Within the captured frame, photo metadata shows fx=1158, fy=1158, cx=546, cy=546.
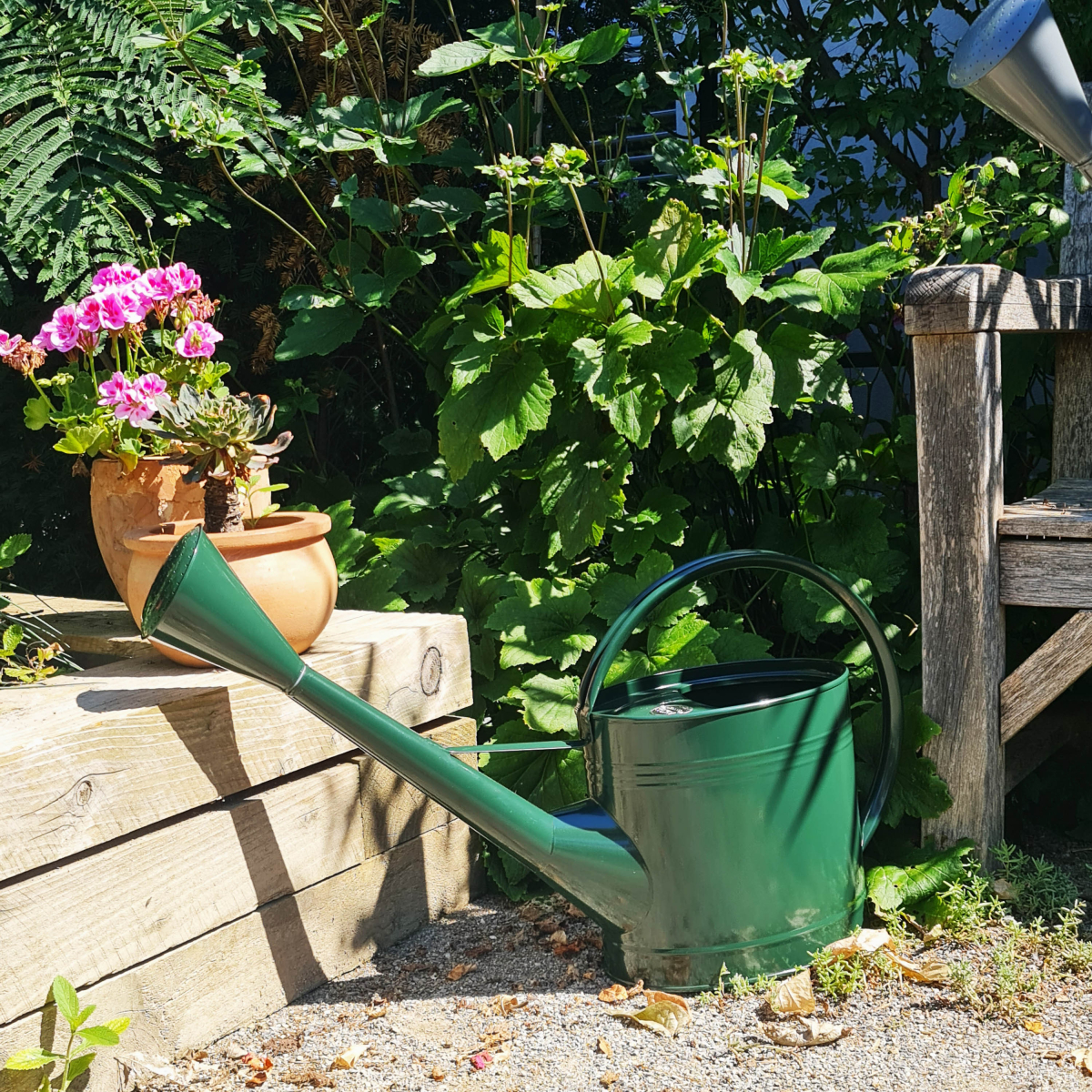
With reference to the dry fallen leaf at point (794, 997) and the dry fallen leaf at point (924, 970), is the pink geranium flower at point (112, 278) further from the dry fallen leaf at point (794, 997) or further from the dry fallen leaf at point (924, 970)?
the dry fallen leaf at point (924, 970)

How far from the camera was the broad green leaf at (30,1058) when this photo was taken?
1.26 metres

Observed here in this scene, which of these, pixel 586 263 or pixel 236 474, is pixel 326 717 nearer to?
pixel 236 474

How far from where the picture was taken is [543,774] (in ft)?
6.25

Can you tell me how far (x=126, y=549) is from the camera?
72.2 inches

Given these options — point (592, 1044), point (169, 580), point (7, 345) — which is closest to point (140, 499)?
point (7, 345)

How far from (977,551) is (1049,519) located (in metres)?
0.11

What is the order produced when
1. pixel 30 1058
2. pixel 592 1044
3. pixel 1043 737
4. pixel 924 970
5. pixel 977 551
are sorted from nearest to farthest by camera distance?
pixel 30 1058 < pixel 592 1044 < pixel 924 970 < pixel 977 551 < pixel 1043 737

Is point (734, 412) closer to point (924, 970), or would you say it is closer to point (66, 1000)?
point (924, 970)

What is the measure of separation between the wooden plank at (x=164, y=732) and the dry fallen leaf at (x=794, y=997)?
673mm

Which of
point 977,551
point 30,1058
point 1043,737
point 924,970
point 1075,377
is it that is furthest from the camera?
point 1075,377

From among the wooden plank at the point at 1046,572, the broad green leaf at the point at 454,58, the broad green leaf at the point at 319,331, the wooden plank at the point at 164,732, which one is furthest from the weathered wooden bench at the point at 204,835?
the broad green leaf at the point at 454,58

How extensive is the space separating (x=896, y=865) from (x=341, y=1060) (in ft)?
2.93

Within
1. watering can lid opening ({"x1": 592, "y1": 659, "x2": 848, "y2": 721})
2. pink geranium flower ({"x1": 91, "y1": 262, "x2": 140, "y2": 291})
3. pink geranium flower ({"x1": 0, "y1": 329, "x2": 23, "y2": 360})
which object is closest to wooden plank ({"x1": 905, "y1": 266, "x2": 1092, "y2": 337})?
watering can lid opening ({"x1": 592, "y1": 659, "x2": 848, "y2": 721})

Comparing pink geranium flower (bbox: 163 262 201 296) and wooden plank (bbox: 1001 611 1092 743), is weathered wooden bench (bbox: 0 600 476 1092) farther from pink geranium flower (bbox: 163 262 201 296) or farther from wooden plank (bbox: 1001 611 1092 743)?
wooden plank (bbox: 1001 611 1092 743)
